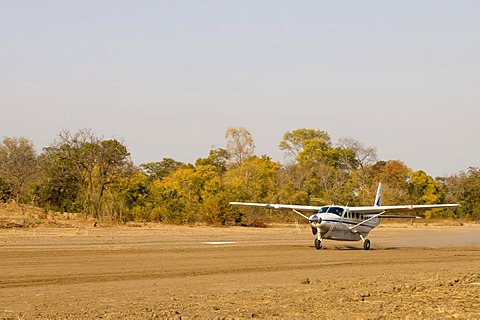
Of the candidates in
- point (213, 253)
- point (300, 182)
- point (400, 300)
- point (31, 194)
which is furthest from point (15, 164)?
point (400, 300)

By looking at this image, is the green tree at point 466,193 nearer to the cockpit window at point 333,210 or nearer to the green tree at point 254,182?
the green tree at point 254,182

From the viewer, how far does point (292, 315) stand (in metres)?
15.3

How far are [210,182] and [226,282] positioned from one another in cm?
6276

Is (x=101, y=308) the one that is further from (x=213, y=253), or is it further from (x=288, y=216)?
(x=288, y=216)

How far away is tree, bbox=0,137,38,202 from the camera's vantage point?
286 ft

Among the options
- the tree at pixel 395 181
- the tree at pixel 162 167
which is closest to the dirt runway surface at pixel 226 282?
the tree at pixel 395 181

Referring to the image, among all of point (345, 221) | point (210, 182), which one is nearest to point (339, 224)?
point (345, 221)

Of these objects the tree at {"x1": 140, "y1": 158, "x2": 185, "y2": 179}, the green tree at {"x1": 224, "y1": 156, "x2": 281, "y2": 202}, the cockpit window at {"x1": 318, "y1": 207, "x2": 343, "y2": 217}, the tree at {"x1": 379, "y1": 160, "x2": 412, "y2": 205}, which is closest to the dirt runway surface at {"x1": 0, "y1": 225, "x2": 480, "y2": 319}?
the cockpit window at {"x1": 318, "y1": 207, "x2": 343, "y2": 217}

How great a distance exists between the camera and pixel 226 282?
851 inches

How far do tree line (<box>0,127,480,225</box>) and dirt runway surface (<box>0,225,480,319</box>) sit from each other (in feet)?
51.8

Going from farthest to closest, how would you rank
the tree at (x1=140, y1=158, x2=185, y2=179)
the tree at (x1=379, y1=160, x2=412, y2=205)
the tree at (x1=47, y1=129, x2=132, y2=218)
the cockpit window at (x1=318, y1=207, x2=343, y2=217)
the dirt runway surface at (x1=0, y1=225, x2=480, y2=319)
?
the tree at (x1=140, y1=158, x2=185, y2=179) → the tree at (x1=379, y1=160, x2=412, y2=205) → the tree at (x1=47, y1=129, x2=132, y2=218) → the cockpit window at (x1=318, y1=207, x2=343, y2=217) → the dirt runway surface at (x1=0, y1=225, x2=480, y2=319)

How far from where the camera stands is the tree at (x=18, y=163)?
87.2 m

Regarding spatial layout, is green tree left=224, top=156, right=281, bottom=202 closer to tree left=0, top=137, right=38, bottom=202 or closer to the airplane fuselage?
tree left=0, top=137, right=38, bottom=202

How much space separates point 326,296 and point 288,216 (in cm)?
5832
